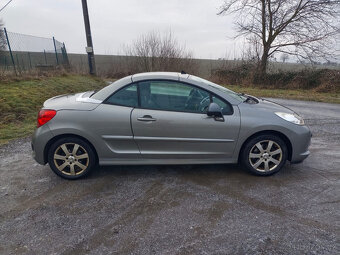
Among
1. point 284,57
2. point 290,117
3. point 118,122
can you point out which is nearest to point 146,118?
point 118,122

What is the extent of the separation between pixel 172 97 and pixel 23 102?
6245mm

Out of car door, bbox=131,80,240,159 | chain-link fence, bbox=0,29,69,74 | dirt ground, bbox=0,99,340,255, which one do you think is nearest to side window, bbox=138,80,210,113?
car door, bbox=131,80,240,159

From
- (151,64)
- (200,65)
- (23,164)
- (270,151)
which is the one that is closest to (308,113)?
(270,151)

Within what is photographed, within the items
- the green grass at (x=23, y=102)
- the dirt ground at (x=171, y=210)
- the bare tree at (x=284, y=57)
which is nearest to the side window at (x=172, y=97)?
Result: the dirt ground at (x=171, y=210)

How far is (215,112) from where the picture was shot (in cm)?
316

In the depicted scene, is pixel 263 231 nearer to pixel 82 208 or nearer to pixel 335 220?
pixel 335 220

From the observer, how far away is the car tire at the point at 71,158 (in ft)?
10.6

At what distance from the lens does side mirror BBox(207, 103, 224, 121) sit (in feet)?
10.4

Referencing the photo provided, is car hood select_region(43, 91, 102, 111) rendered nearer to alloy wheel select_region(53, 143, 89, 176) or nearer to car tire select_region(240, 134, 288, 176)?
alloy wheel select_region(53, 143, 89, 176)

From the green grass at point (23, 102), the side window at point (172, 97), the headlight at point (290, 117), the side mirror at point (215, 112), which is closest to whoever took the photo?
the side mirror at point (215, 112)

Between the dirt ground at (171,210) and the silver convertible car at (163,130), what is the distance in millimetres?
296

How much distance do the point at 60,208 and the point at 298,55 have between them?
1848 cm

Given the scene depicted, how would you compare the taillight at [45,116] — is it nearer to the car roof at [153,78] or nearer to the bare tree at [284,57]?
the car roof at [153,78]

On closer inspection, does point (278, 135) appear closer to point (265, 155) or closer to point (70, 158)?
point (265, 155)
